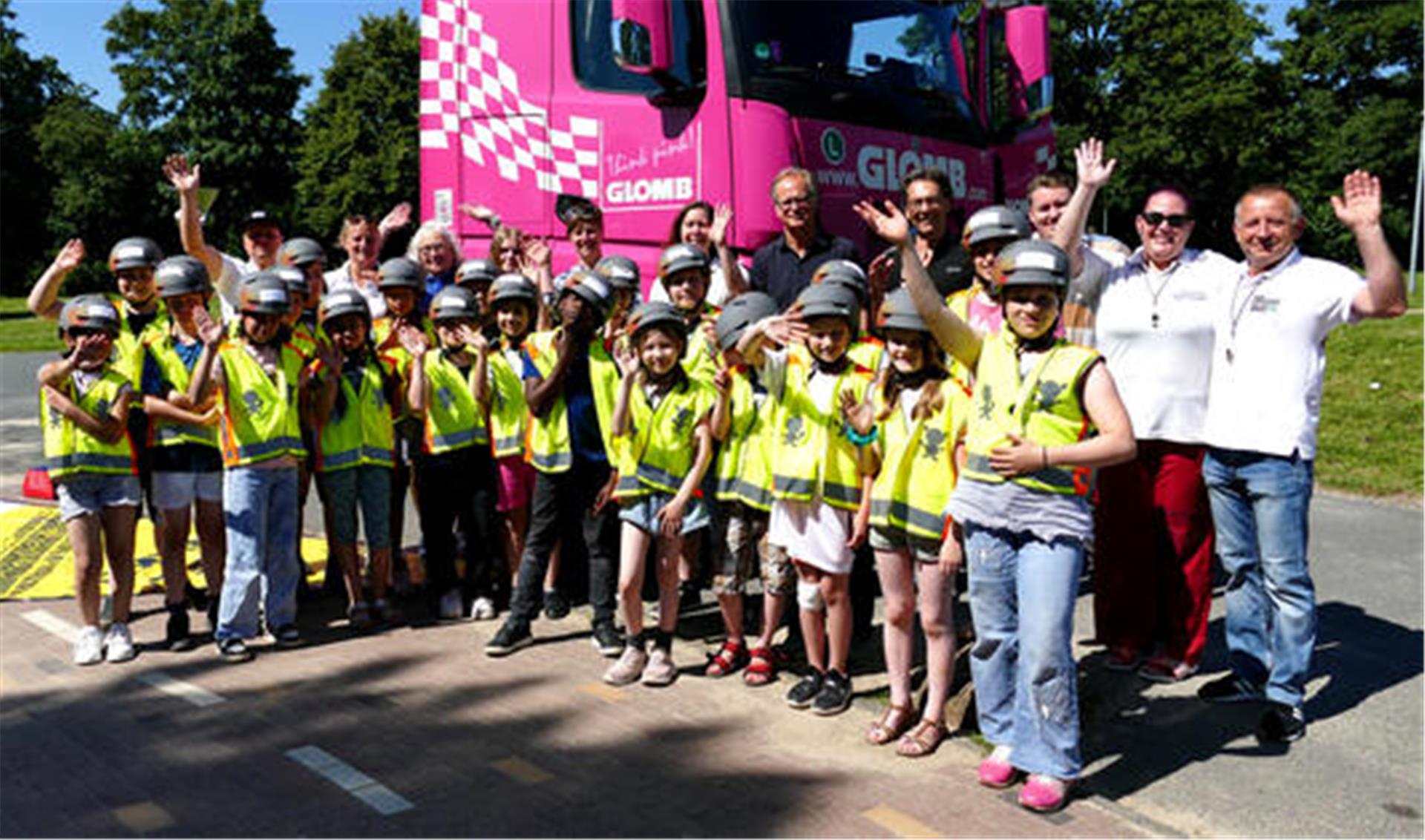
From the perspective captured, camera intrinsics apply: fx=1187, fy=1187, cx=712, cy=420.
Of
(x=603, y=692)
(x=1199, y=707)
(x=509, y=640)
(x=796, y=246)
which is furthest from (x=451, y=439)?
(x=1199, y=707)

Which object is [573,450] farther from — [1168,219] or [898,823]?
[1168,219]

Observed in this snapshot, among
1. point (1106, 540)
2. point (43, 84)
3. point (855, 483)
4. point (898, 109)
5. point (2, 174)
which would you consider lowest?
point (1106, 540)

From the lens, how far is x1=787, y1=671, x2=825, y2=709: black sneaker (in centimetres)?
434

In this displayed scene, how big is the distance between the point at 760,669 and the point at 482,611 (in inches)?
60.3

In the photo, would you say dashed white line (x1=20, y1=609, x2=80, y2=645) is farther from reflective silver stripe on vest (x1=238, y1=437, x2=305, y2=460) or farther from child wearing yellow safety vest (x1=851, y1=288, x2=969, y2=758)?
child wearing yellow safety vest (x1=851, y1=288, x2=969, y2=758)

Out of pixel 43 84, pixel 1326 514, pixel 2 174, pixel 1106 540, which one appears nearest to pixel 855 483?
pixel 1106 540

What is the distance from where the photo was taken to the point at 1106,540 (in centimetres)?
487

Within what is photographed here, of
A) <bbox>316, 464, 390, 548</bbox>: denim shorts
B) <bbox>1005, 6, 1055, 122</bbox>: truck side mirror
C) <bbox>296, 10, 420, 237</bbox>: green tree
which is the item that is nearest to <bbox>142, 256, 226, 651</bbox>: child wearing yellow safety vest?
<bbox>316, 464, 390, 548</bbox>: denim shorts

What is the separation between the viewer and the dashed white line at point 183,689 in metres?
4.36

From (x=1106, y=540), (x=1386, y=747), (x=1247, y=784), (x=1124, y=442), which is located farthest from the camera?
(x=1106, y=540)

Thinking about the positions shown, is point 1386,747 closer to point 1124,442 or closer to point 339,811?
point 1124,442

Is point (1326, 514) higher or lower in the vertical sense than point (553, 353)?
lower

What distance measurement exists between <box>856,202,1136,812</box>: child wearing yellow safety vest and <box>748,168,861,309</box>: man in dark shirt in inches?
59.3

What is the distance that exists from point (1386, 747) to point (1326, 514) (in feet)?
14.7
